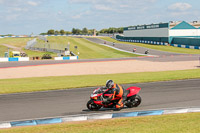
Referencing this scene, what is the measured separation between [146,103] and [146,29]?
95702 millimetres

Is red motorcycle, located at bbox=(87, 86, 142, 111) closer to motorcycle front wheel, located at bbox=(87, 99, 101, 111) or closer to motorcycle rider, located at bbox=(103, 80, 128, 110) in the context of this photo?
motorcycle front wheel, located at bbox=(87, 99, 101, 111)

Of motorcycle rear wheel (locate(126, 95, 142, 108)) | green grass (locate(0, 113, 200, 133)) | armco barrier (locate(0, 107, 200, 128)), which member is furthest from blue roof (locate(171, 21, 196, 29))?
green grass (locate(0, 113, 200, 133))

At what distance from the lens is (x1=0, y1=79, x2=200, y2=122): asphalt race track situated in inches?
545

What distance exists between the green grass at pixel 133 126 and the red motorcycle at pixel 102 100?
178 cm

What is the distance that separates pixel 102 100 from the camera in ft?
43.8

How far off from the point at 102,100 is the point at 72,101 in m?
3.55

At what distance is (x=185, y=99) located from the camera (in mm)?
15859

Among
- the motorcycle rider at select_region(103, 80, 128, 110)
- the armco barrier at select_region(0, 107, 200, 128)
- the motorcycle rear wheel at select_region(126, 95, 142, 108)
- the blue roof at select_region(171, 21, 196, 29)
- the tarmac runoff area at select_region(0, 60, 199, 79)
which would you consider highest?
the blue roof at select_region(171, 21, 196, 29)

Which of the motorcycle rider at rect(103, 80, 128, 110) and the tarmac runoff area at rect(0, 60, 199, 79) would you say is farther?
the tarmac runoff area at rect(0, 60, 199, 79)

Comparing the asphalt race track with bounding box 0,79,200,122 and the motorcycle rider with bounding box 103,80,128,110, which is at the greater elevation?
the motorcycle rider with bounding box 103,80,128,110

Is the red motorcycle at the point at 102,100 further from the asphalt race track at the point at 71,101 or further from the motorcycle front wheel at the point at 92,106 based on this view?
the asphalt race track at the point at 71,101

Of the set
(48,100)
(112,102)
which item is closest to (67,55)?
(48,100)

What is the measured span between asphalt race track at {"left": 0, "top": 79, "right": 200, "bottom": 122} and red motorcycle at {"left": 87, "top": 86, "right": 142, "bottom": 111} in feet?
1.03

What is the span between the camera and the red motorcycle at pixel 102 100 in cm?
1334
